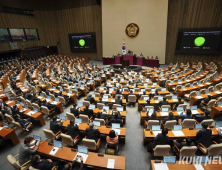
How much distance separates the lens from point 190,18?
17469 millimetres

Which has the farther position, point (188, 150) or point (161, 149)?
point (161, 149)

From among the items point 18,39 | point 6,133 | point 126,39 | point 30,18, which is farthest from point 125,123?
point 30,18

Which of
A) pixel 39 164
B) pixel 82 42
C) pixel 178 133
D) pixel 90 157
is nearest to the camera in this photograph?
pixel 39 164

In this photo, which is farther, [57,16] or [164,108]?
[57,16]

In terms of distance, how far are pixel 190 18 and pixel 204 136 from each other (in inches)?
712

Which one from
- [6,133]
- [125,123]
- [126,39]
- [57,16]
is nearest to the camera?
[6,133]

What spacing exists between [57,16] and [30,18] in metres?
4.58

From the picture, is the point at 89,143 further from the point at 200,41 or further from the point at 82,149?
the point at 200,41

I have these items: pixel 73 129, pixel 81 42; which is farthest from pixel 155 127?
pixel 81 42

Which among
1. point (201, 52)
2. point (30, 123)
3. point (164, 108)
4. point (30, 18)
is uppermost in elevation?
point (30, 18)

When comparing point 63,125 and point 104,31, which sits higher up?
point 104,31

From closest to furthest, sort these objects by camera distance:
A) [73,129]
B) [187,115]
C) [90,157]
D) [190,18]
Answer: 1. [90,157]
2. [73,129]
3. [187,115]
4. [190,18]

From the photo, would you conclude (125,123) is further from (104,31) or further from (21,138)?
(104,31)

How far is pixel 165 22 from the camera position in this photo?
18.1 m
